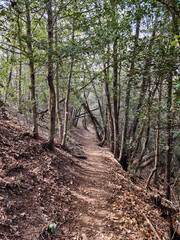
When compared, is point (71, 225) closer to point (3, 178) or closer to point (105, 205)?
point (105, 205)

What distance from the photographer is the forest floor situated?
302 cm

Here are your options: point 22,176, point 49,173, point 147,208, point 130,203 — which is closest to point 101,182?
point 130,203

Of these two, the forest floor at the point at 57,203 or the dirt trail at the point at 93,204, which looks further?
the dirt trail at the point at 93,204

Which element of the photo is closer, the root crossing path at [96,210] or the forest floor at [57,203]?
the forest floor at [57,203]

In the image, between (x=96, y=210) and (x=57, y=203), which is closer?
(x=57, y=203)

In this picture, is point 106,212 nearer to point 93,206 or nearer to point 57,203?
point 93,206

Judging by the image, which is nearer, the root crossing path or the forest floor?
the forest floor

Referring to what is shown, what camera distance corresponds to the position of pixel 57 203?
3.94 metres

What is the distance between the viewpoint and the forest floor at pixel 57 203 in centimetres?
302

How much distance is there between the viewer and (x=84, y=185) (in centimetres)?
550

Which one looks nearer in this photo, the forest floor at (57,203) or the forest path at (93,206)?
the forest floor at (57,203)

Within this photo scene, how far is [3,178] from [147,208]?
4619mm

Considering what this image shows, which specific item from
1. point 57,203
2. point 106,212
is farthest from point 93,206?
point 57,203

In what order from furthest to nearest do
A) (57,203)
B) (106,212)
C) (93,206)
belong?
1. (93,206)
2. (106,212)
3. (57,203)
